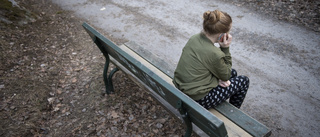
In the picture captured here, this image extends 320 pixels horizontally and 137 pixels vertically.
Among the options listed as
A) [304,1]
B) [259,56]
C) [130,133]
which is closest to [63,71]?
[130,133]

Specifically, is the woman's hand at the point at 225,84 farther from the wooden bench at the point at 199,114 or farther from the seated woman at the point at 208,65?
the wooden bench at the point at 199,114

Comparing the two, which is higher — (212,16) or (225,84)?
(212,16)

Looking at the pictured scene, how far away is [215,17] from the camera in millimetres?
2279

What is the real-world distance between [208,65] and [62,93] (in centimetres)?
252

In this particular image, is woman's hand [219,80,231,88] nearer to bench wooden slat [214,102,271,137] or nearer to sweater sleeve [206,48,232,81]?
sweater sleeve [206,48,232,81]

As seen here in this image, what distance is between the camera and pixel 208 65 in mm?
2367

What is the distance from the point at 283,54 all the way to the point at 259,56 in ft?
1.52

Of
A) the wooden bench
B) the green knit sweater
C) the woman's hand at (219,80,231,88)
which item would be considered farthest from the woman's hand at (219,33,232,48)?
the wooden bench

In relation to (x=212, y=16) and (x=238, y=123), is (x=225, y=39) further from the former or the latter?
(x=238, y=123)

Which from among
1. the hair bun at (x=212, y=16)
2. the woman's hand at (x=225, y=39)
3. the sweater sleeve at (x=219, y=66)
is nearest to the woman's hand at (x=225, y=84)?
→ the sweater sleeve at (x=219, y=66)

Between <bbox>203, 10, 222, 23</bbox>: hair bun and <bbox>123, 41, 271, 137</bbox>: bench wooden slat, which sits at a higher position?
<bbox>203, 10, 222, 23</bbox>: hair bun

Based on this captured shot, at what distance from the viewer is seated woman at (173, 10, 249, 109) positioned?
2.31 metres

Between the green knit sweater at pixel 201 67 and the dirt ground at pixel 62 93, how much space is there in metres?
0.71

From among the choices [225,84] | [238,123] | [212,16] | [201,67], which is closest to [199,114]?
[201,67]
